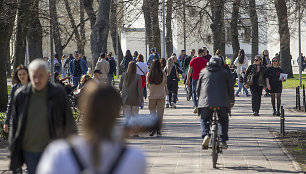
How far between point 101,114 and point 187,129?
11981 mm

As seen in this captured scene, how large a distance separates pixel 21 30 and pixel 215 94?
40.0ft

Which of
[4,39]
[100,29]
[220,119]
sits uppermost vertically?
[100,29]

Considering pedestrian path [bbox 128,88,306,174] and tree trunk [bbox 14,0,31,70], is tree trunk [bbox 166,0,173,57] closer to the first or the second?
tree trunk [bbox 14,0,31,70]

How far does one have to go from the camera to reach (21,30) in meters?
20.9

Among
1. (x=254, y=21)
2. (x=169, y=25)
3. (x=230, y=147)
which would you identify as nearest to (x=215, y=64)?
(x=230, y=147)

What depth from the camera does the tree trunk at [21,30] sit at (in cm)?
1836

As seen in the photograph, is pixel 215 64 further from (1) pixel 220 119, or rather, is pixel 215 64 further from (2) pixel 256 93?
(2) pixel 256 93

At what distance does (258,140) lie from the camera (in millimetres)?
12672

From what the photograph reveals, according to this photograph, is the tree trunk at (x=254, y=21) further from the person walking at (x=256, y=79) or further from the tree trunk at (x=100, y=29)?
the person walking at (x=256, y=79)

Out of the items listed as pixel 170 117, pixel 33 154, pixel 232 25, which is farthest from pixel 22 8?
pixel 232 25

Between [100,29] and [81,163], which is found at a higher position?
[100,29]

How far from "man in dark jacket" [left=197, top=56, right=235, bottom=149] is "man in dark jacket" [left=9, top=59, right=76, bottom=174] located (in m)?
4.25

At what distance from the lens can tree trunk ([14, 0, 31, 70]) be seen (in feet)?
60.2

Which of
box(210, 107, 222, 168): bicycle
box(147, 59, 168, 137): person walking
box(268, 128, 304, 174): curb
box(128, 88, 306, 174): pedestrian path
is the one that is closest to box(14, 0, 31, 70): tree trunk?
box(128, 88, 306, 174): pedestrian path
